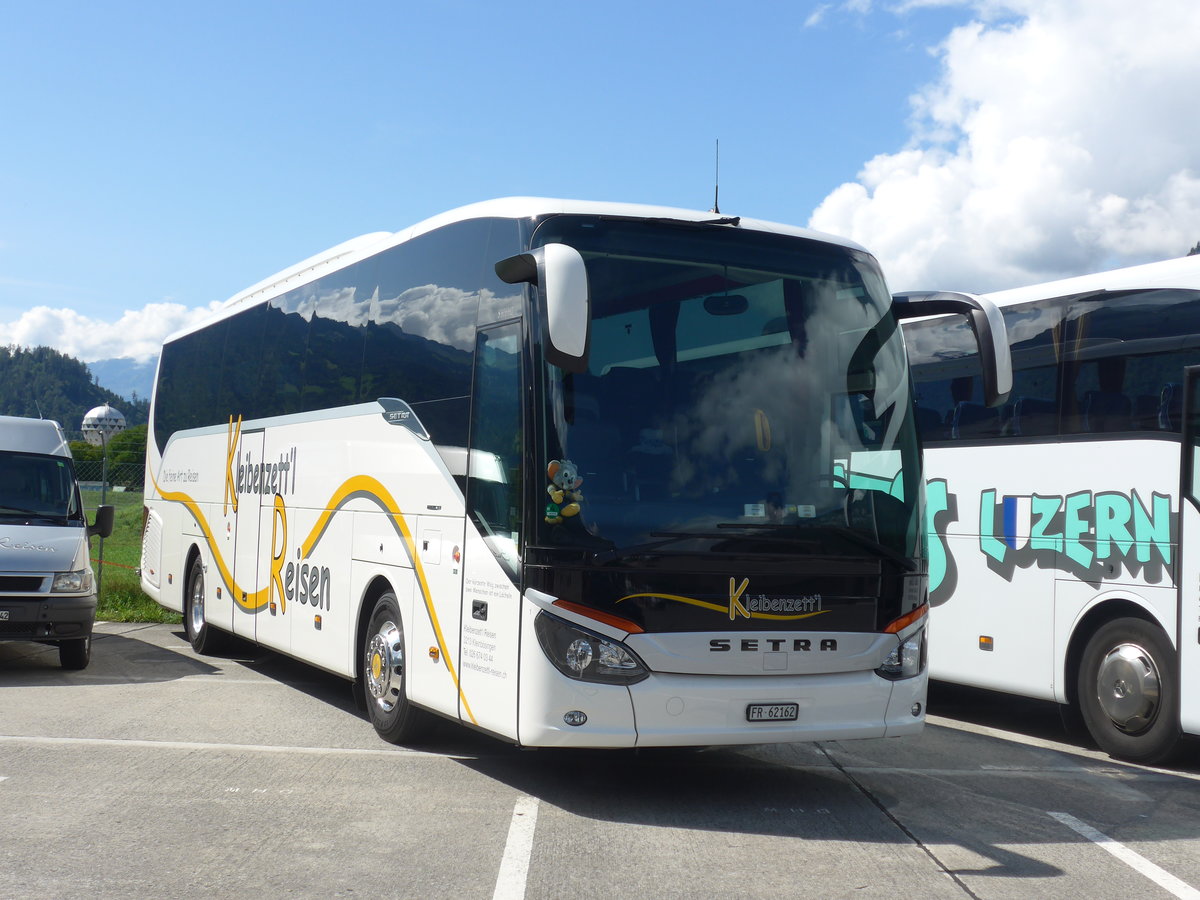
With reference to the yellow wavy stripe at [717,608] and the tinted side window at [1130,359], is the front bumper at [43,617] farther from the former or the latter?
the tinted side window at [1130,359]

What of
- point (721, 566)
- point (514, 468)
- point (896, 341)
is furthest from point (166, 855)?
point (896, 341)

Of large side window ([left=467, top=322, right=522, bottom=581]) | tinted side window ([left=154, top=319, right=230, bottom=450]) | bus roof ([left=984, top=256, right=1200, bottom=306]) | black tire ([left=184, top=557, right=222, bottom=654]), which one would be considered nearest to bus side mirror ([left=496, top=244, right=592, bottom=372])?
large side window ([left=467, top=322, right=522, bottom=581])

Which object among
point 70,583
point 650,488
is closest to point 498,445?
point 650,488

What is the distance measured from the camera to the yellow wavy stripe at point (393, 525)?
→ 318 inches

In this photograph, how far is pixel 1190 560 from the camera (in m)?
8.97

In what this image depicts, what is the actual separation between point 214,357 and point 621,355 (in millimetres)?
8311

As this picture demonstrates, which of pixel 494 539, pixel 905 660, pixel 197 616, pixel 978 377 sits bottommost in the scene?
pixel 197 616

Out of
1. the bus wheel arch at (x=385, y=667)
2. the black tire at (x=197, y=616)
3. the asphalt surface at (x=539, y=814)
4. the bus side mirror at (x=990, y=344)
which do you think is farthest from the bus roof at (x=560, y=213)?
the black tire at (x=197, y=616)

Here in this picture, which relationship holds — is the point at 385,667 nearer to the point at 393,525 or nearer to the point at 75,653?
the point at 393,525

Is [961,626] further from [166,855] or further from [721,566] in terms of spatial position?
[166,855]

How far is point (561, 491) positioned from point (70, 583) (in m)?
7.12

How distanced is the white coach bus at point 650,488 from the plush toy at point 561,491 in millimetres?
11

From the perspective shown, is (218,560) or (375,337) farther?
(218,560)

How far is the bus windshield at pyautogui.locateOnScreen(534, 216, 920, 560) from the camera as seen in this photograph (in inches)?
275
